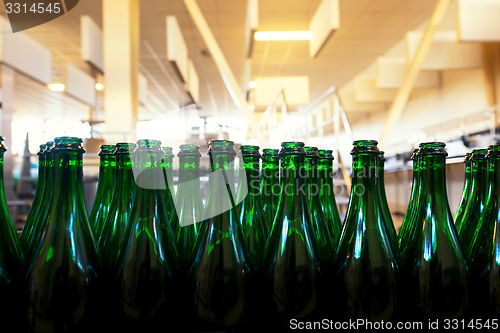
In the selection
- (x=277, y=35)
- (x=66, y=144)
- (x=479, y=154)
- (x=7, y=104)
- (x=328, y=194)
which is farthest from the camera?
(x=277, y=35)

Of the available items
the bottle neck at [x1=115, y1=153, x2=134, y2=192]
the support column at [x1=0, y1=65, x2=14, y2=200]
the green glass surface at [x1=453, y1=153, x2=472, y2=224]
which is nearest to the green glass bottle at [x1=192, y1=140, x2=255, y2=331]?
the bottle neck at [x1=115, y1=153, x2=134, y2=192]

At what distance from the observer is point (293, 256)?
0.37 meters

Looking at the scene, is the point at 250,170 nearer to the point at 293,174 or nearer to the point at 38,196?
the point at 293,174

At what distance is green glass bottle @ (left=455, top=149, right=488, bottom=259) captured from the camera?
1.40 feet

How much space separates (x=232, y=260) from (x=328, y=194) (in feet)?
0.87

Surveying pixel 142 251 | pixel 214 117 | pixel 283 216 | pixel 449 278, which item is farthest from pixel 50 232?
pixel 214 117

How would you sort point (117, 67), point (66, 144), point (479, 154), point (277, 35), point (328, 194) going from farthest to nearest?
point (277, 35)
point (117, 67)
point (328, 194)
point (479, 154)
point (66, 144)

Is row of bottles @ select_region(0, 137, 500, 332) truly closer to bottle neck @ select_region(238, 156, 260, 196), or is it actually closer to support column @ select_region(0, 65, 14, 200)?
bottle neck @ select_region(238, 156, 260, 196)

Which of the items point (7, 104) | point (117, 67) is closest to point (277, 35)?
point (117, 67)

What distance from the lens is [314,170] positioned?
16.8 inches

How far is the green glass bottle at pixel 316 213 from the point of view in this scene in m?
0.40

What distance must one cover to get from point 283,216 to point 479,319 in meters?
0.22

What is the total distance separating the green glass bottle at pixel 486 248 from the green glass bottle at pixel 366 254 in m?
0.09

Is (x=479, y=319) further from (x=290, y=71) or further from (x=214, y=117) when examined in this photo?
(x=214, y=117)
